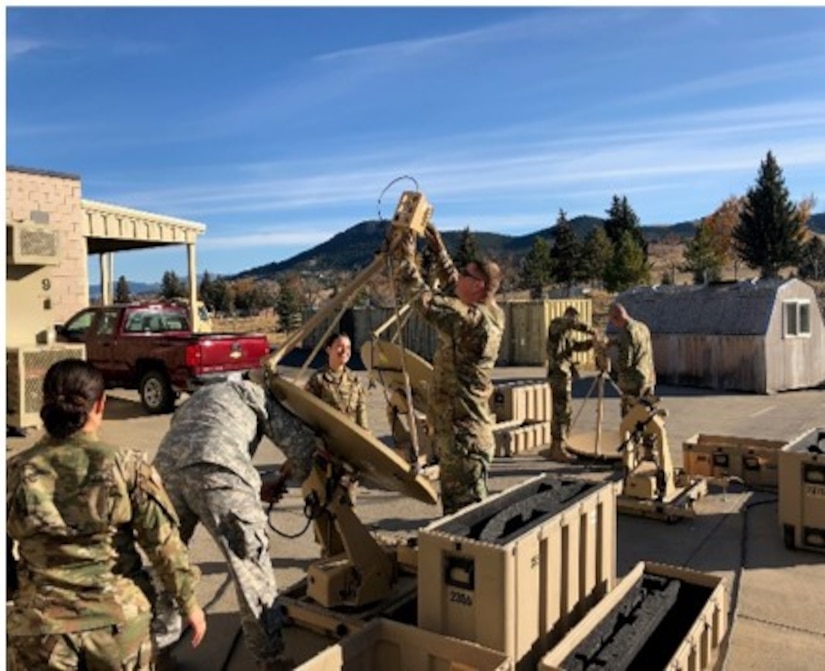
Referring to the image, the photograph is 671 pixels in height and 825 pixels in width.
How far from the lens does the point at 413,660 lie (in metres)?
3.96

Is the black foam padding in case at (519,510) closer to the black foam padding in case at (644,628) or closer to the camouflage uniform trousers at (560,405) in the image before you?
the black foam padding in case at (644,628)

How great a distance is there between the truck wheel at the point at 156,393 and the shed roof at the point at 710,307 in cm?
1221

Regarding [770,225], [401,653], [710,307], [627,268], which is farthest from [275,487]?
[770,225]

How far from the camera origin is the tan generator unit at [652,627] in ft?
13.1

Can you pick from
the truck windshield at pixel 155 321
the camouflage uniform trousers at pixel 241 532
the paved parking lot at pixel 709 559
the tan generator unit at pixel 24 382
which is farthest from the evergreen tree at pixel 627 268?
the camouflage uniform trousers at pixel 241 532

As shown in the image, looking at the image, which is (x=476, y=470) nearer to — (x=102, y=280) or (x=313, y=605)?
(x=313, y=605)

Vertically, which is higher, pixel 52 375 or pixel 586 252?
pixel 586 252

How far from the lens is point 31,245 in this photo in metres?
12.1

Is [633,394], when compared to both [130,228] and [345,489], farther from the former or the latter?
[130,228]

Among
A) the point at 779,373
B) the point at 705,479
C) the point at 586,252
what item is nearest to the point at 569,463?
the point at 705,479

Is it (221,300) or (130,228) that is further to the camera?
(221,300)

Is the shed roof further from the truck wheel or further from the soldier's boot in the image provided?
the truck wheel

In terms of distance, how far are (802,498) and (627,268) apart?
44.0 meters

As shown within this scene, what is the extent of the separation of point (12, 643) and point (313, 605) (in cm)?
216
